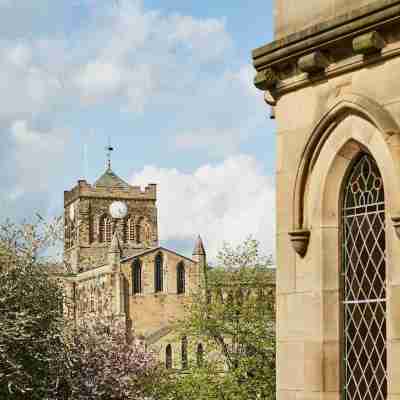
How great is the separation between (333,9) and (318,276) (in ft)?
6.31

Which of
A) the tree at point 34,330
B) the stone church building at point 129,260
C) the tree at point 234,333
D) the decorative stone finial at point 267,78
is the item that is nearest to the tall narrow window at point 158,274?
the stone church building at point 129,260

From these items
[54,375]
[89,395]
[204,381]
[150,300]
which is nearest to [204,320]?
[204,381]

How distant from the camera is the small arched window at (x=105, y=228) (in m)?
138

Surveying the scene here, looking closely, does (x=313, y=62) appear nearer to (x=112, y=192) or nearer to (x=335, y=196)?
(x=335, y=196)

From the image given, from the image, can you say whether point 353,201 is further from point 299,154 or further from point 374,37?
point 374,37

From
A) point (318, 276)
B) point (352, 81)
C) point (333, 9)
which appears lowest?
point (318, 276)

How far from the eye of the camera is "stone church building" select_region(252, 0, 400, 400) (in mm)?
7922

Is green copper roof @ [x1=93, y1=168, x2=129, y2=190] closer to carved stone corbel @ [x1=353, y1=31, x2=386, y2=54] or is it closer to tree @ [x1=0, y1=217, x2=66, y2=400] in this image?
tree @ [x1=0, y1=217, x2=66, y2=400]

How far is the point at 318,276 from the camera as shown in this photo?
848 cm

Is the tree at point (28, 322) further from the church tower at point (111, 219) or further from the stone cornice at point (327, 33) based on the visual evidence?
the church tower at point (111, 219)

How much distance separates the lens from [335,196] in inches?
336

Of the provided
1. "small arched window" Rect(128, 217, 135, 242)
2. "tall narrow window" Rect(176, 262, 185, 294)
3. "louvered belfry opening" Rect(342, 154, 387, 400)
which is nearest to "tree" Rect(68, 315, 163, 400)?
"louvered belfry opening" Rect(342, 154, 387, 400)

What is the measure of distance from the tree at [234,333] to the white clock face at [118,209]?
7982 centimetres

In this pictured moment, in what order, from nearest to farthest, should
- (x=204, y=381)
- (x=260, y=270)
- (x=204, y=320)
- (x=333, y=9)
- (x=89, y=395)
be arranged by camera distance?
(x=333, y=9)
(x=89, y=395)
(x=204, y=381)
(x=204, y=320)
(x=260, y=270)
